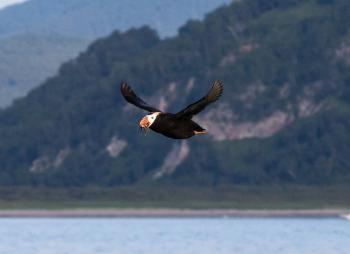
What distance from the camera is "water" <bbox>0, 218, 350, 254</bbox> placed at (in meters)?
114

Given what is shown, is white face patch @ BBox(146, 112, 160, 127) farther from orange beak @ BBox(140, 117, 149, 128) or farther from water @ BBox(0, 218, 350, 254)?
water @ BBox(0, 218, 350, 254)

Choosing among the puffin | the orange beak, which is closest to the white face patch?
the puffin

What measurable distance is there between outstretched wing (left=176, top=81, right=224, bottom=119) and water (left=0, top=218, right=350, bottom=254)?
76.9 metres

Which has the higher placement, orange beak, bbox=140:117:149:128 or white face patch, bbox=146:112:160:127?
white face patch, bbox=146:112:160:127

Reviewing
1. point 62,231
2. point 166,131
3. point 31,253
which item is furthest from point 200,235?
point 166,131

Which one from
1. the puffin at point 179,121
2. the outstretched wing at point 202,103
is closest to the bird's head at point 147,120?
the puffin at point 179,121

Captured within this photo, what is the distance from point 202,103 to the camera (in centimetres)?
3105

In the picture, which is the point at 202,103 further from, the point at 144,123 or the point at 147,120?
the point at 144,123

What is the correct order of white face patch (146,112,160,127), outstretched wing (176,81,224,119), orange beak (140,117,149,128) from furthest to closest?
outstretched wing (176,81,224,119), white face patch (146,112,160,127), orange beak (140,117,149,128)

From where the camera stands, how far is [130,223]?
192 meters

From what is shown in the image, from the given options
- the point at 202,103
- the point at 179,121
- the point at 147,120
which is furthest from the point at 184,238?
the point at 147,120

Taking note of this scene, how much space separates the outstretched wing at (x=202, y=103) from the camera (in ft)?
101

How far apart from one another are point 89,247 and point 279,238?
92.4ft

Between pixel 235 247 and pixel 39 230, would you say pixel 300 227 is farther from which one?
pixel 235 247
